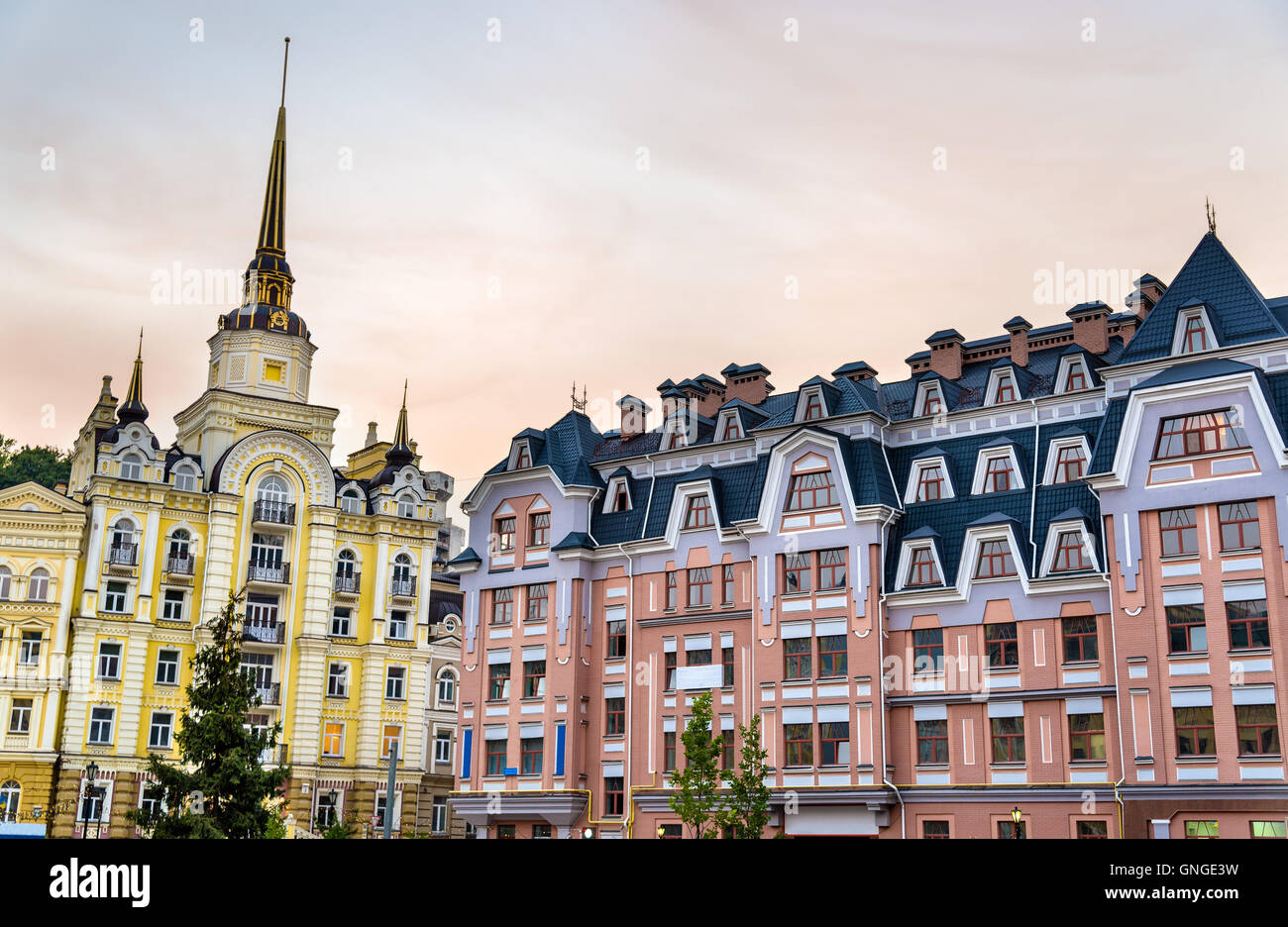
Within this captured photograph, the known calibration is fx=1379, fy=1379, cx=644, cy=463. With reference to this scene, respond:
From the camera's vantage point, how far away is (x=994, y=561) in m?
45.5

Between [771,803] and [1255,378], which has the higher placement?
[1255,378]

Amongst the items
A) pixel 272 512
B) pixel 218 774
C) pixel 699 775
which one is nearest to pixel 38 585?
pixel 272 512

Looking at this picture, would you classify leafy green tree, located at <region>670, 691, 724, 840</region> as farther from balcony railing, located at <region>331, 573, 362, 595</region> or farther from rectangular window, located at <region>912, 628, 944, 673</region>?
balcony railing, located at <region>331, 573, 362, 595</region>

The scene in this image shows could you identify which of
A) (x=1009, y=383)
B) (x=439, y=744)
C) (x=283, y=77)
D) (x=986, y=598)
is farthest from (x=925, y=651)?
(x=283, y=77)

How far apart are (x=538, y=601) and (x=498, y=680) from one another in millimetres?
3570

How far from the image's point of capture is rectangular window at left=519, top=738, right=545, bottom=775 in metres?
53.4

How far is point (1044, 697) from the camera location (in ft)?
143

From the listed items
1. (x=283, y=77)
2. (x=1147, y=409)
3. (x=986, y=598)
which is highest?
(x=283, y=77)

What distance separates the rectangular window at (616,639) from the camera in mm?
53719

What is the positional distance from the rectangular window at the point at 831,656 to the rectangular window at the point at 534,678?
11.9 metres

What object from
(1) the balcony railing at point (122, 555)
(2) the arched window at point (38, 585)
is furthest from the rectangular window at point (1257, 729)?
(2) the arched window at point (38, 585)

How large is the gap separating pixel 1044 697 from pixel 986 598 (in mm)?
3720

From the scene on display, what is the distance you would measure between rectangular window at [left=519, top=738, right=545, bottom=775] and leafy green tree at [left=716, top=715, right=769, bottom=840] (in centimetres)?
939
